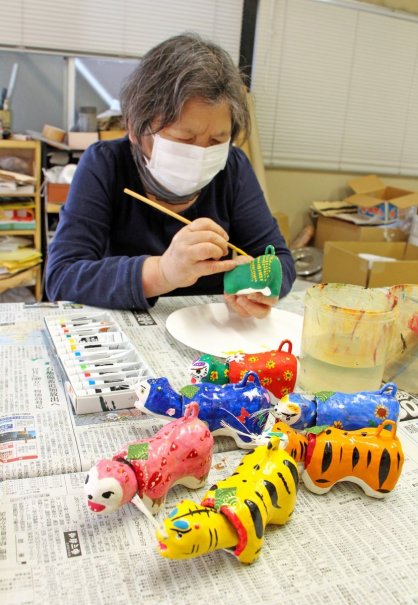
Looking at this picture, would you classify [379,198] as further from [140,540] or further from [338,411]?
[140,540]

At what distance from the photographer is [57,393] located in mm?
821

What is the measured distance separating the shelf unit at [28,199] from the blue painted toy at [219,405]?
6.37ft

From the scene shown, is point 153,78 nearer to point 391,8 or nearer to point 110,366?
point 110,366

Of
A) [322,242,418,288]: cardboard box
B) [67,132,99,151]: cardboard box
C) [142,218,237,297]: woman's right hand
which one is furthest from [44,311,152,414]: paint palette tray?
[67,132,99,151]: cardboard box

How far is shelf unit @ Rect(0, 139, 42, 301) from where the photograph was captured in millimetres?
2447

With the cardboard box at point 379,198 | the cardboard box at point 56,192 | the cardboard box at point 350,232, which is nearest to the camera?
the cardboard box at point 56,192

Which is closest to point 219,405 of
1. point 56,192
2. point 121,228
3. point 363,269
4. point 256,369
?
point 256,369

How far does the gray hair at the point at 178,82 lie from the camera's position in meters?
1.11

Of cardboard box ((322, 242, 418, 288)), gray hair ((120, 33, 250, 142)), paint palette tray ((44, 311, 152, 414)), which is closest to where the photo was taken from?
paint palette tray ((44, 311, 152, 414))

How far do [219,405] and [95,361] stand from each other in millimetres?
248

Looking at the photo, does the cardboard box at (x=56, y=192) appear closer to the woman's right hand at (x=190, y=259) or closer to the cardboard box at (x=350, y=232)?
the cardboard box at (x=350, y=232)

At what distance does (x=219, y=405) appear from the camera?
0.71 metres

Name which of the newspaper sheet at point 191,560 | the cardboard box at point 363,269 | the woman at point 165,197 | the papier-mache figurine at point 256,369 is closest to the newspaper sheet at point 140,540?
the newspaper sheet at point 191,560

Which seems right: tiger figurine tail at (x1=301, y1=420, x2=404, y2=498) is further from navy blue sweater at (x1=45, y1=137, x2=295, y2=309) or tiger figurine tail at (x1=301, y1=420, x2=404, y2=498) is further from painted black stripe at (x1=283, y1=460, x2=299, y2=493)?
navy blue sweater at (x1=45, y1=137, x2=295, y2=309)
